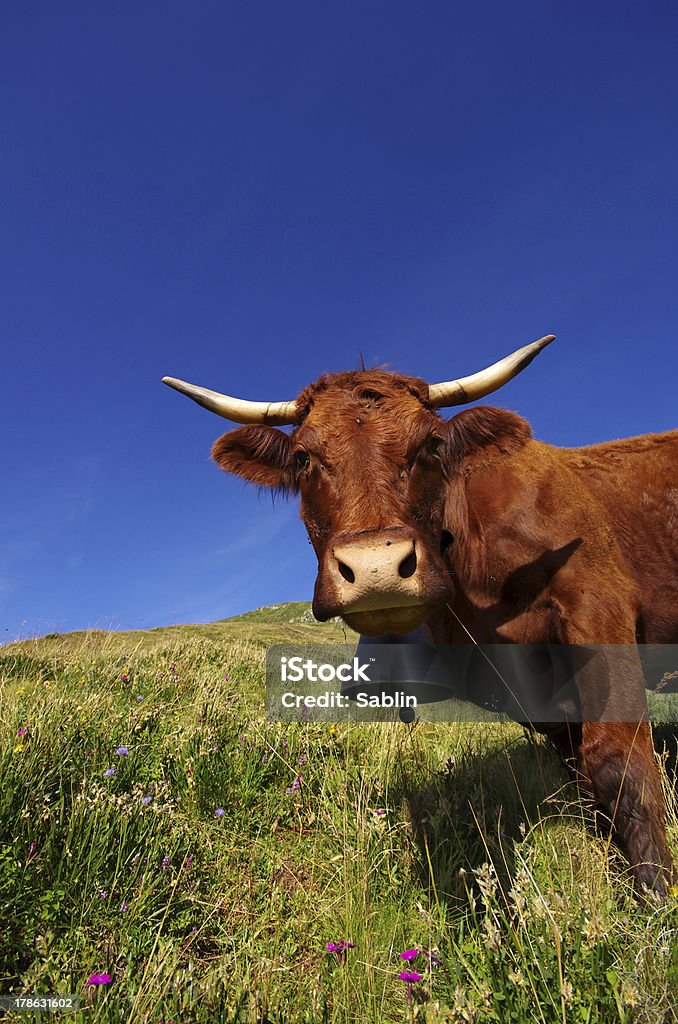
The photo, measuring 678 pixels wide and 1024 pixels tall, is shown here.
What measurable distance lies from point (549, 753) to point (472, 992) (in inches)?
159

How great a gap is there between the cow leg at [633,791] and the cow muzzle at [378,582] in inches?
60.0

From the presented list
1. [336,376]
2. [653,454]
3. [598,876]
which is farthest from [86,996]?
[653,454]

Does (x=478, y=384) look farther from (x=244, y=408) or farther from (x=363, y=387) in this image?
(x=244, y=408)

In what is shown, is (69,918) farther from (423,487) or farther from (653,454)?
(653,454)

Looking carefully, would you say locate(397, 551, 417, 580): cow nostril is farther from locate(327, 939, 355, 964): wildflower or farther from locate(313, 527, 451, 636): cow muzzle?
locate(327, 939, 355, 964): wildflower

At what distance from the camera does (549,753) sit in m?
5.48

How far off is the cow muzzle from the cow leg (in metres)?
1.52

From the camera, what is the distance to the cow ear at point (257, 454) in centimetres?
420

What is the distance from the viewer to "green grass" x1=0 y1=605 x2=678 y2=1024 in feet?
6.03

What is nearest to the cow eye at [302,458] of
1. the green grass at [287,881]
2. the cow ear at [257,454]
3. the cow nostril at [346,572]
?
the cow ear at [257,454]

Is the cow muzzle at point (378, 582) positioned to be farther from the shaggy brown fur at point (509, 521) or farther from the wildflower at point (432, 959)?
the wildflower at point (432, 959)

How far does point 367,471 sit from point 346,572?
0.68 m

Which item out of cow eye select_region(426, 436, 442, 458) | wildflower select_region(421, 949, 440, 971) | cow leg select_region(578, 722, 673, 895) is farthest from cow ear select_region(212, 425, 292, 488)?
wildflower select_region(421, 949, 440, 971)

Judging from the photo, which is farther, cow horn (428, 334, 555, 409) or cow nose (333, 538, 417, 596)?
cow horn (428, 334, 555, 409)
